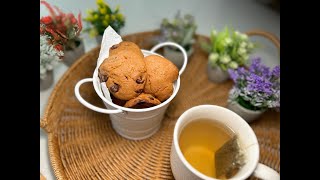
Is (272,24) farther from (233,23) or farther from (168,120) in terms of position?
(168,120)

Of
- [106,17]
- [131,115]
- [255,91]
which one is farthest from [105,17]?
[255,91]

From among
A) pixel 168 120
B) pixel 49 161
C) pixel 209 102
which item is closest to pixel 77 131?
pixel 49 161

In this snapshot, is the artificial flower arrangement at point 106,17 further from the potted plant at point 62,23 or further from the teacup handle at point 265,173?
the teacup handle at point 265,173

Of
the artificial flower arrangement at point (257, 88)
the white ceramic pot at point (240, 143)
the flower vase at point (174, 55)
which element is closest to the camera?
the white ceramic pot at point (240, 143)

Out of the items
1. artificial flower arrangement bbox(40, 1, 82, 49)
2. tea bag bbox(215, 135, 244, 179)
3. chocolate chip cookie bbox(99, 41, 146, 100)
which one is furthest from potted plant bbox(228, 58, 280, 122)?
artificial flower arrangement bbox(40, 1, 82, 49)

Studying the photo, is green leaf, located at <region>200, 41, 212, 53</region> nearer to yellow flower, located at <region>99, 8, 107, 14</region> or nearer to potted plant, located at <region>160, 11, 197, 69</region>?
potted plant, located at <region>160, 11, 197, 69</region>

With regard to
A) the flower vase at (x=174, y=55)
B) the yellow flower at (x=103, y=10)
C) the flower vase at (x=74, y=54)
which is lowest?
the flower vase at (x=174, y=55)

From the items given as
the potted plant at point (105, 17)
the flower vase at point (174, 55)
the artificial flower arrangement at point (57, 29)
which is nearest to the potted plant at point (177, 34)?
the flower vase at point (174, 55)
